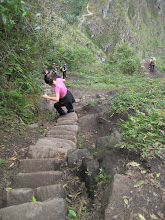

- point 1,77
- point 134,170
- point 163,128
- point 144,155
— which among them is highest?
point 1,77

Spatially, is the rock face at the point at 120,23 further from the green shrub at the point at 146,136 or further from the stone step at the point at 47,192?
the stone step at the point at 47,192

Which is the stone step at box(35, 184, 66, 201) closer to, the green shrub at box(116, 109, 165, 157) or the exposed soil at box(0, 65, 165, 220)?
the exposed soil at box(0, 65, 165, 220)

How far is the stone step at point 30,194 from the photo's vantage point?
186 centimetres

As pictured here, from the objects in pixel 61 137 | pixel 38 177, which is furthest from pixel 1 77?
pixel 38 177

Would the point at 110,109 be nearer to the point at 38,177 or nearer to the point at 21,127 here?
the point at 21,127

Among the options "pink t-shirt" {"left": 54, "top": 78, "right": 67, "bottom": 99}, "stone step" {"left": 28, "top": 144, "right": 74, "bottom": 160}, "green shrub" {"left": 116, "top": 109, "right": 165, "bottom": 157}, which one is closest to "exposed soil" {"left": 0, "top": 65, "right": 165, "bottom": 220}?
"green shrub" {"left": 116, "top": 109, "right": 165, "bottom": 157}

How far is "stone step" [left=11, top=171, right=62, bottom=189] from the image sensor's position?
223 cm

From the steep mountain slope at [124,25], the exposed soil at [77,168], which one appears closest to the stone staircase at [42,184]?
the exposed soil at [77,168]

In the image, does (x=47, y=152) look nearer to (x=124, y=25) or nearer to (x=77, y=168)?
(x=77, y=168)

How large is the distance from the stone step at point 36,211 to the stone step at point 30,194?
0.75ft

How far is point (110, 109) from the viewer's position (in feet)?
15.8

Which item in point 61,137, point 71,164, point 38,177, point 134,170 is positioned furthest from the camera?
point 61,137

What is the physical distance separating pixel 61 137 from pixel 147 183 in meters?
2.10

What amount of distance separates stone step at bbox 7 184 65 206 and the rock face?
211 ft
